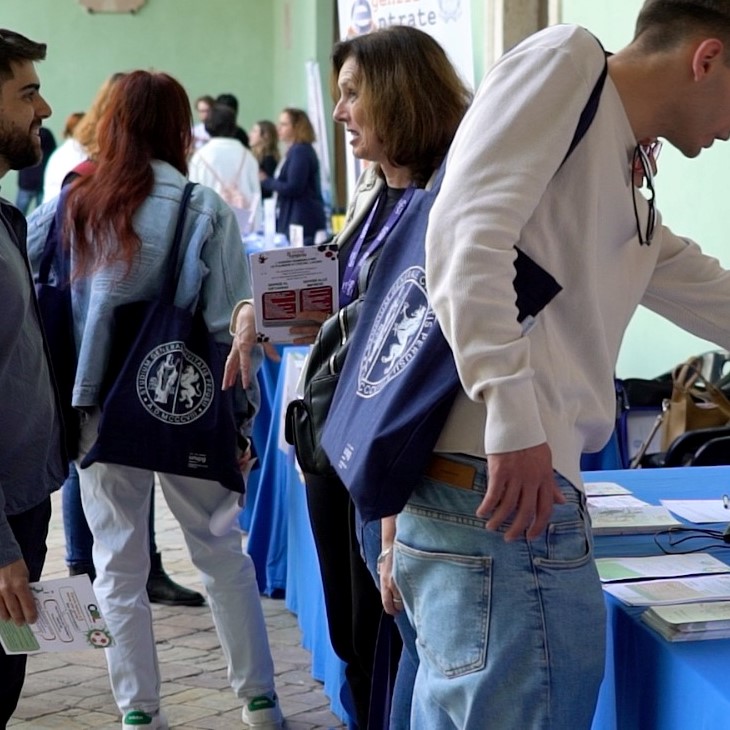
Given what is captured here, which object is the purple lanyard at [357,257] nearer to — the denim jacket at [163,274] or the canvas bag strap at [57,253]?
the denim jacket at [163,274]

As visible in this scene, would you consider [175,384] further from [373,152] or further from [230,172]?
[230,172]

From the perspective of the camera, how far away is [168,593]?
424cm

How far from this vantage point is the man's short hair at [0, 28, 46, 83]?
2.29 metres

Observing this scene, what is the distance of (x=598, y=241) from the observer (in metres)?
1.45

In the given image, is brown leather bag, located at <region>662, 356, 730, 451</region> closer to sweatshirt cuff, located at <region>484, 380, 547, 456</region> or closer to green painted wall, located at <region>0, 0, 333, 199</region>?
sweatshirt cuff, located at <region>484, 380, 547, 456</region>

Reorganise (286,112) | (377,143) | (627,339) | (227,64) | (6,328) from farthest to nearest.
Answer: (227,64) → (286,112) → (627,339) → (377,143) → (6,328)

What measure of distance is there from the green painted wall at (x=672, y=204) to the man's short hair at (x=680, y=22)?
2827 millimetres

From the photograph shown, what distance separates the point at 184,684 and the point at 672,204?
242 cm

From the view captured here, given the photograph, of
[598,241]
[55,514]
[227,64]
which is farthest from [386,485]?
[227,64]

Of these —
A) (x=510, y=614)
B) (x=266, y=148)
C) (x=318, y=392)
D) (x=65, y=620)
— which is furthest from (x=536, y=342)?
(x=266, y=148)

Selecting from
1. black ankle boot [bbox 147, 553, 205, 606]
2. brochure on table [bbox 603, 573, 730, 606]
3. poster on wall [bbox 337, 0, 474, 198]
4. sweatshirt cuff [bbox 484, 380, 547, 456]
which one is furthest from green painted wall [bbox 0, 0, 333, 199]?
sweatshirt cuff [bbox 484, 380, 547, 456]

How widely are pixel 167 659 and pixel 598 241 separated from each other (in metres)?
2.61

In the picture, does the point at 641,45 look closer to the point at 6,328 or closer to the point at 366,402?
the point at 366,402

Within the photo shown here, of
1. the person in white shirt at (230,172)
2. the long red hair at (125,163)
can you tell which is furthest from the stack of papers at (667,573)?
the person in white shirt at (230,172)
